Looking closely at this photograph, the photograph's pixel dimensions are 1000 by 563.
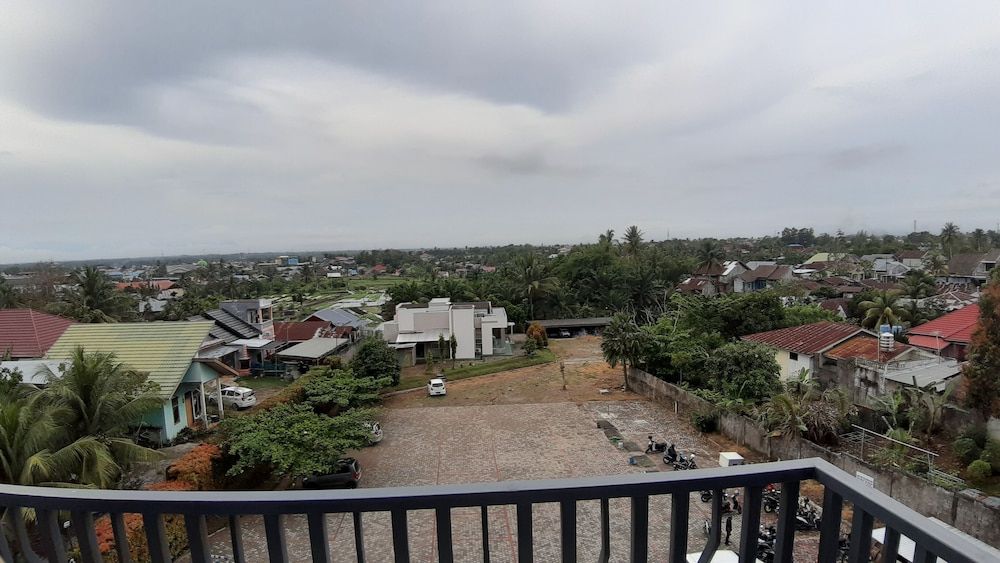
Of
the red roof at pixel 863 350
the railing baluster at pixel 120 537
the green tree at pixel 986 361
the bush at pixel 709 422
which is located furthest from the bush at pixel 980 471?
the railing baluster at pixel 120 537

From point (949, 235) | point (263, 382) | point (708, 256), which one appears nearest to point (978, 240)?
point (949, 235)

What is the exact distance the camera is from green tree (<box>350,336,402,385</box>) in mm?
19375

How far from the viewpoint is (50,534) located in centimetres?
166

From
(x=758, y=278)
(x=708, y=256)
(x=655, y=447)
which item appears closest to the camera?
(x=655, y=447)

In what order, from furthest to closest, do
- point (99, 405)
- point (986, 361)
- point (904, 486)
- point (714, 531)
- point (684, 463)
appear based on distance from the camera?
point (684, 463), point (986, 361), point (904, 486), point (99, 405), point (714, 531)

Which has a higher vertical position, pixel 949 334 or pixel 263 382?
pixel 949 334

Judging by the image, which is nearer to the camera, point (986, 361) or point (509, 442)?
point (986, 361)

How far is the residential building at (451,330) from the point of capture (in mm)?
25484

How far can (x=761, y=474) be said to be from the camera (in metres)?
1.49

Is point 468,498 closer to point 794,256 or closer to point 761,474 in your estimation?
point 761,474

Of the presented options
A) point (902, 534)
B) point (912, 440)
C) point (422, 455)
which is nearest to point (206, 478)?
point (422, 455)

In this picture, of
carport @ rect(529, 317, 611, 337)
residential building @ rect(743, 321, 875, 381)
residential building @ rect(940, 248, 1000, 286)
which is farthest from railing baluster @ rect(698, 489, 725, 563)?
residential building @ rect(940, 248, 1000, 286)

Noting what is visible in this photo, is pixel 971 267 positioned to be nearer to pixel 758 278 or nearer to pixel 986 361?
pixel 758 278

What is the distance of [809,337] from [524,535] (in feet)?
59.3
